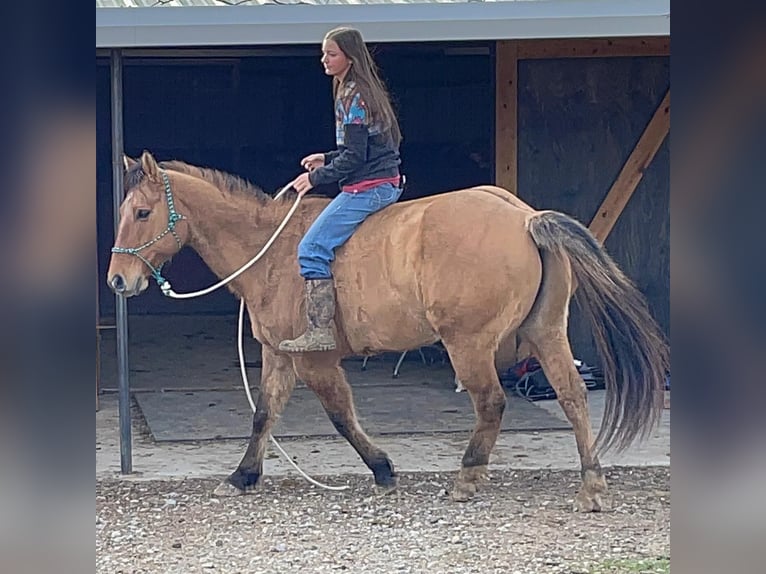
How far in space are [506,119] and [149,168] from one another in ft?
11.2

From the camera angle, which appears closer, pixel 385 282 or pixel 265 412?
pixel 385 282

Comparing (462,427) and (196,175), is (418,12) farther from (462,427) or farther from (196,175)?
(462,427)

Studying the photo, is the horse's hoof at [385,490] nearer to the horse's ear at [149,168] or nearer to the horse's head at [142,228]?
the horse's head at [142,228]

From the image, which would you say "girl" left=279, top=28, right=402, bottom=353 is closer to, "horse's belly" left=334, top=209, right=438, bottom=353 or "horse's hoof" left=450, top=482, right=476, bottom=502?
"horse's belly" left=334, top=209, right=438, bottom=353

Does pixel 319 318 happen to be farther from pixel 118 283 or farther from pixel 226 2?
pixel 226 2

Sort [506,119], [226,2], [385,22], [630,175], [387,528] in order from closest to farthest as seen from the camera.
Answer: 1. [387,528]
2. [385,22]
3. [226,2]
4. [630,175]
5. [506,119]

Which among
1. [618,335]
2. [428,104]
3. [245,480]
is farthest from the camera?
[428,104]

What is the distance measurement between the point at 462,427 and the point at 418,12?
234cm

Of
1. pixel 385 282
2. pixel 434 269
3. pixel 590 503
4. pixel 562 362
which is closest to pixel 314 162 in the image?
pixel 385 282

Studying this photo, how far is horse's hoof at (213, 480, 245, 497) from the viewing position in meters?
5.61

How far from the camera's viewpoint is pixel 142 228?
544 centimetres
